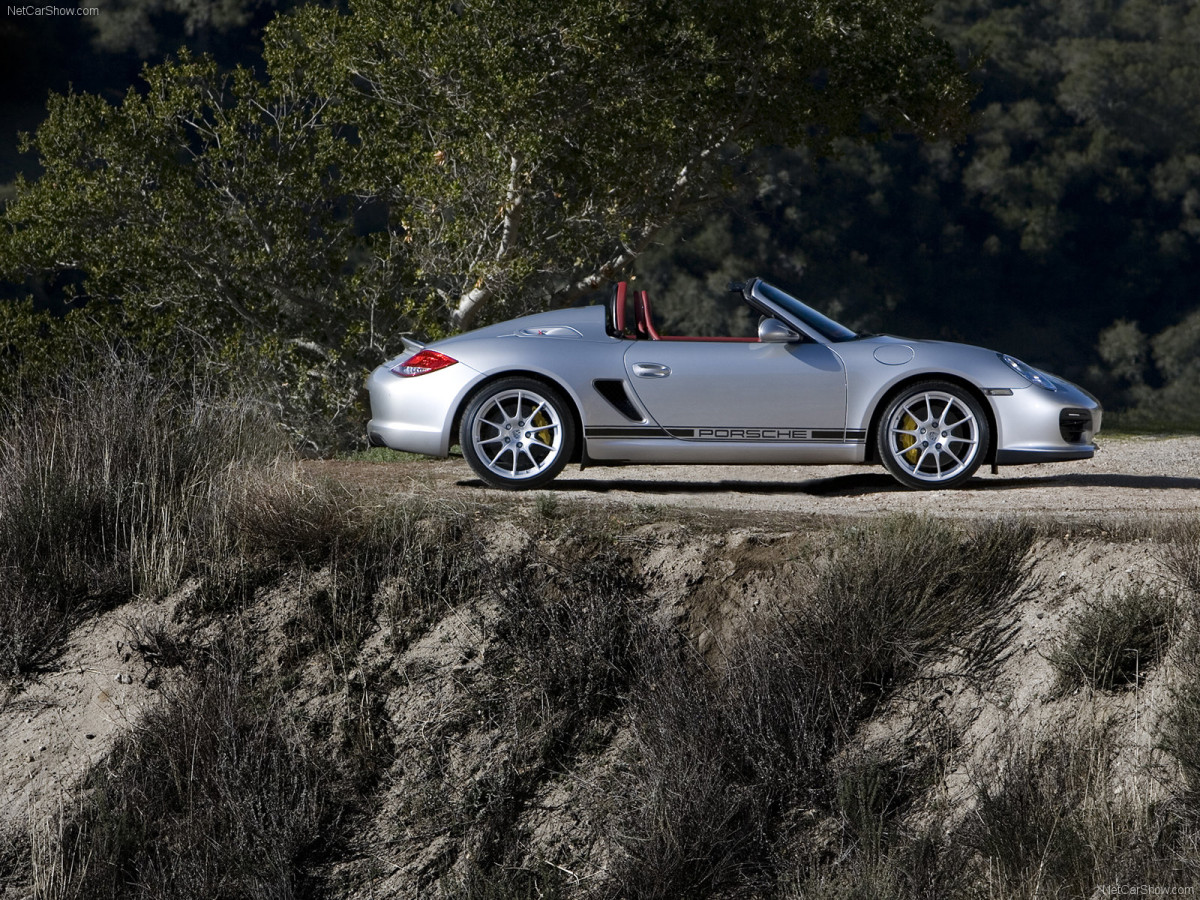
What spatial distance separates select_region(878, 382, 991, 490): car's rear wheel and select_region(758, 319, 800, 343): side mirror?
79 centimetres

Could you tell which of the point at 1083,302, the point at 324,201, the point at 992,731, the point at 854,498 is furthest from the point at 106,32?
the point at 992,731

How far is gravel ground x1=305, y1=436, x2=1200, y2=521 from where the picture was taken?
8383mm

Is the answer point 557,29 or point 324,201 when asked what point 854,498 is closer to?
point 557,29

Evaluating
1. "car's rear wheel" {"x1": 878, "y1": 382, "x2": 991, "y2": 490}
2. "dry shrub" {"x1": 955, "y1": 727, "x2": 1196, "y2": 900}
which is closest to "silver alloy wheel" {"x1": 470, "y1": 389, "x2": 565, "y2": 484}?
"car's rear wheel" {"x1": 878, "y1": 382, "x2": 991, "y2": 490}

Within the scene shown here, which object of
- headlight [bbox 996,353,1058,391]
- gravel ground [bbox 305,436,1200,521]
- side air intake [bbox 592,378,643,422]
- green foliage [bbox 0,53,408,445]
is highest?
green foliage [bbox 0,53,408,445]

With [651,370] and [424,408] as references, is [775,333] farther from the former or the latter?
[424,408]

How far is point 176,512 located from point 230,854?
225cm

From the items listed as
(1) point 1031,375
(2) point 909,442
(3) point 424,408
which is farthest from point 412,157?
(1) point 1031,375

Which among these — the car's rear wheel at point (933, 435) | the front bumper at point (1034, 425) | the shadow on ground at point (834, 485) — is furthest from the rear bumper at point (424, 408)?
the front bumper at point (1034, 425)

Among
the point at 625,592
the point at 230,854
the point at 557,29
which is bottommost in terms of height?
the point at 230,854

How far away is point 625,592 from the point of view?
741 centimetres

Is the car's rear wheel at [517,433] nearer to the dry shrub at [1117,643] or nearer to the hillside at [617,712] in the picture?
the hillside at [617,712]

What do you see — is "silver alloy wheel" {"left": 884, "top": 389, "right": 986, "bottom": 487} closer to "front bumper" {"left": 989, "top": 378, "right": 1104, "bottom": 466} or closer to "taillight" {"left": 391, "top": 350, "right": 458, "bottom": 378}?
"front bumper" {"left": 989, "top": 378, "right": 1104, "bottom": 466}

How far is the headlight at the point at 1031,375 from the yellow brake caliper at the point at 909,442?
733mm
